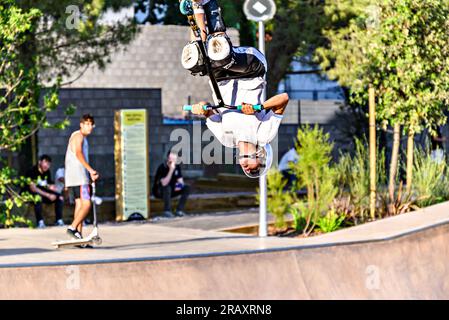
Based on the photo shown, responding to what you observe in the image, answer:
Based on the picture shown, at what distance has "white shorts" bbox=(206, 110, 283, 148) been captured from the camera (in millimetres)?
5273

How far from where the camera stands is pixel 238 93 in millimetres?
5176

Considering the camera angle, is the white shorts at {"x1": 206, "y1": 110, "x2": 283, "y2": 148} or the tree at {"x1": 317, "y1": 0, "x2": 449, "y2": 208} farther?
the tree at {"x1": 317, "y1": 0, "x2": 449, "y2": 208}

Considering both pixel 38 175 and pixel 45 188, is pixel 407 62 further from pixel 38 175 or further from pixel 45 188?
pixel 45 188

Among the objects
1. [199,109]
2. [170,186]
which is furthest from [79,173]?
[199,109]

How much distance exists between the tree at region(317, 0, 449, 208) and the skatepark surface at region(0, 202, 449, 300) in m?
1.86

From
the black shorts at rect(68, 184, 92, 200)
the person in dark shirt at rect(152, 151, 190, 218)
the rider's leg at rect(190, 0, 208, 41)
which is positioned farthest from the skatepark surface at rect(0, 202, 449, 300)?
the rider's leg at rect(190, 0, 208, 41)

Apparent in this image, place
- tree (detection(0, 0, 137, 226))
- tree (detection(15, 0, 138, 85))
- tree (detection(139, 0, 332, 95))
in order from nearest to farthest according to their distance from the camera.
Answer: tree (detection(0, 0, 137, 226))
tree (detection(15, 0, 138, 85))
tree (detection(139, 0, 332, 95))

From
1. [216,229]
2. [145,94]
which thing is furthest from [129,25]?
[216,229]

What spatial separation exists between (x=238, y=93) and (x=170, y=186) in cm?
1572

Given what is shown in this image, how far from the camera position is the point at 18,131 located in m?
18.0

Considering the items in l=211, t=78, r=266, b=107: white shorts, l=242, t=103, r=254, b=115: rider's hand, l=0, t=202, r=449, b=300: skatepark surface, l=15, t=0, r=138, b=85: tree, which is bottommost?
l=0, t=202, r=449, b=300: skatepark surface

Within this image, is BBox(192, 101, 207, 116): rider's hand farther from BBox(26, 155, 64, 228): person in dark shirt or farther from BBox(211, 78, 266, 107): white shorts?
BBox(26, 155, 64, 228): person in dark shirt

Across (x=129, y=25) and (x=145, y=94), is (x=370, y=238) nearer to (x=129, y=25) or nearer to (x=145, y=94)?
(x=129, y=25)

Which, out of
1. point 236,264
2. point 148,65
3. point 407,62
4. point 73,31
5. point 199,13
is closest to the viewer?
point 199,13
